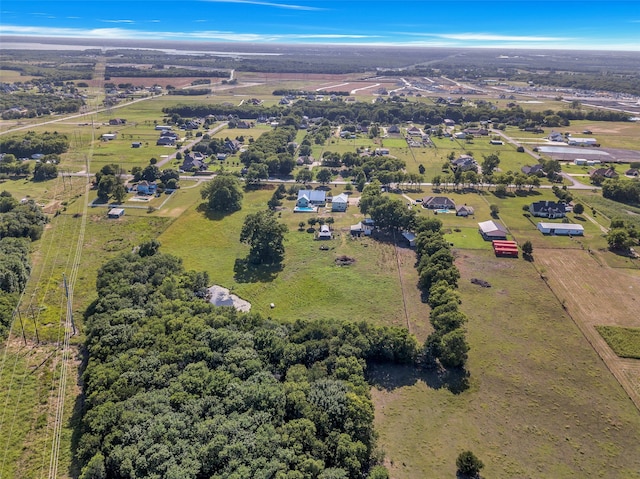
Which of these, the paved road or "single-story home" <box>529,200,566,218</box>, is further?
the paved road

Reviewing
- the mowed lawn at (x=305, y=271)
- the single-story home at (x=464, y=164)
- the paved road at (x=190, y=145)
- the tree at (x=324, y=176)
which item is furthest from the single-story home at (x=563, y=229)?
the paved road at (x=190, y=145)

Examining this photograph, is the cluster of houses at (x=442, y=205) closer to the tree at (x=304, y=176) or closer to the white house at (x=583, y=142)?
the tree at (x=304, y=176)

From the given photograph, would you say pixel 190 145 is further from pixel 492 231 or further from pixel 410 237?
pixel 492 231

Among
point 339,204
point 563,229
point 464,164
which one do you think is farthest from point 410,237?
point 464,164

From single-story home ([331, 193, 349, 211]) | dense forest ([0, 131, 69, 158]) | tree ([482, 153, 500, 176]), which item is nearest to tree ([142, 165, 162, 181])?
dense forest ([0, 131, 69, 158])

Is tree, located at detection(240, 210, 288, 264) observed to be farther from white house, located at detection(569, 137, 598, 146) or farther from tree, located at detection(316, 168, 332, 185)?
white house, located at detection(569, 137, 598, 146)

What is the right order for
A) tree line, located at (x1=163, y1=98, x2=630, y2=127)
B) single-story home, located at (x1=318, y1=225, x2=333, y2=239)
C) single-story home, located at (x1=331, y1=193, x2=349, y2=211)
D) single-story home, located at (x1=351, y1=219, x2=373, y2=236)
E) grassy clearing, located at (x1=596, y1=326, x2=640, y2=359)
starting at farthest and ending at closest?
tree line, located at (x1=163, y1=98, x2=630, y2=127) → single-story home, located at (x1=331, y1=193, x2=349, y2=211) → single-story home, located at (x1=351, y1=219, x2=373, y2=236) → single-story home, located at (x1=318, y1=225, x2=333, y2=239) → grassy clearing, located at (x1=596, y1=326, x2=640, y2=359)

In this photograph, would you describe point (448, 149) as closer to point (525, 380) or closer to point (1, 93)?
point (525, 380)
